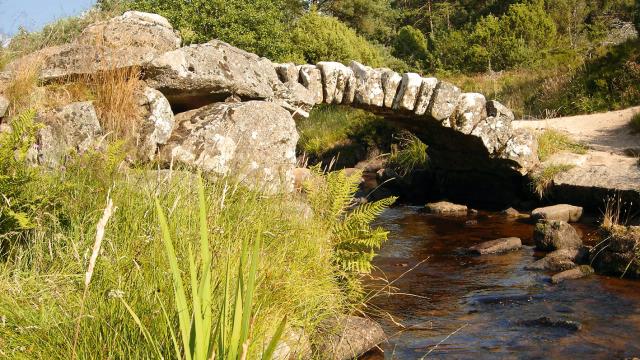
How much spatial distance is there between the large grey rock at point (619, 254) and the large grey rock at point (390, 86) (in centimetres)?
443

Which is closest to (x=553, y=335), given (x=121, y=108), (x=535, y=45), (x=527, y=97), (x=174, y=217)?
(x=174, y=217)

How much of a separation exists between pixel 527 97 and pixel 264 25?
8.31 meters

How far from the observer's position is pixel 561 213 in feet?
37.0

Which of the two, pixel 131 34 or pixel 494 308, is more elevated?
pixel 131 34

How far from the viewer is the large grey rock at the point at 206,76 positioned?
766 centimetres

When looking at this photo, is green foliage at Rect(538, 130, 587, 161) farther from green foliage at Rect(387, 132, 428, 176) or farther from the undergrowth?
the undergrowth

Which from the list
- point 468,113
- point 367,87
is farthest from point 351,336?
point 468,113

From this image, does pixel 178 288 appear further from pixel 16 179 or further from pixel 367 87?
pixel 367 87

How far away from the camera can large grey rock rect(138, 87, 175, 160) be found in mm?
7133

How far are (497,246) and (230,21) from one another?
13691mm

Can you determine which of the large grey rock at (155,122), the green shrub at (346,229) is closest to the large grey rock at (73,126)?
the large grey rock at (155,122)

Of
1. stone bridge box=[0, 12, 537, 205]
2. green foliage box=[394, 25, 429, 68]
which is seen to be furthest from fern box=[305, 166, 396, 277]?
green foliage box=[394, 25, 429, 68]

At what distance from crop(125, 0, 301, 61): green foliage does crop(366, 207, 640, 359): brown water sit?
12.5 m

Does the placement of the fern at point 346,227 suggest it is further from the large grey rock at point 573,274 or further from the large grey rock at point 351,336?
the large grey rock at point 573,274
